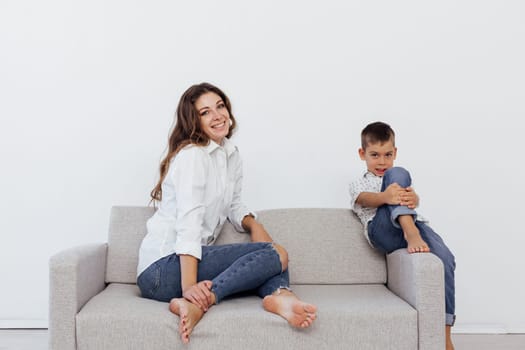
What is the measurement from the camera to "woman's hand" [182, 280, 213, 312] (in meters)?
2.11

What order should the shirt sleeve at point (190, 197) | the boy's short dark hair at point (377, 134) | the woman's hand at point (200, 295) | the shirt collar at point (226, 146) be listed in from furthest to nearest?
the boy's short dark hair at point (377, 134) → the shirt collar at point (226, 146) → the shirt sleeve at point (190, 197) → the woman's hand at point (200, 295)

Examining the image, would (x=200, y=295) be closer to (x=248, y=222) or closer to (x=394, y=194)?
(x=248, y=222)

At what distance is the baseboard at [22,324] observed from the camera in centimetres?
322

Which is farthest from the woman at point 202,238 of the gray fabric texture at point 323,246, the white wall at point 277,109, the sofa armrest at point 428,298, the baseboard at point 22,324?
the baseboard at point 22,324

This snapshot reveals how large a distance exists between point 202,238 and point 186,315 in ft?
1.66

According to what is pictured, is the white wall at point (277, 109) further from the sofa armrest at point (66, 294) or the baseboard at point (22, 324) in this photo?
the sofa armrest at point (66, 294)

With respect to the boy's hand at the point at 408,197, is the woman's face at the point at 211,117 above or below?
above

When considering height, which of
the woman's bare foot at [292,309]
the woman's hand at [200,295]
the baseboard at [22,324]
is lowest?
the baseboard at [22,324]

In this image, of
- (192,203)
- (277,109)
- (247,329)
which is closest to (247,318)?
(247,329)

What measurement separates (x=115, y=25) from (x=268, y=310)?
5.89ft

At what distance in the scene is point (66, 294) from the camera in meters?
2.13

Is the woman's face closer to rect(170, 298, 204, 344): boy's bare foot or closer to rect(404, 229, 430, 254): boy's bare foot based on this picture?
rect(170, 298, 204, 344): boy's bare foot

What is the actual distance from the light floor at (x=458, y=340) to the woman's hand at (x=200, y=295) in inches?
44.6

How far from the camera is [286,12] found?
10.5ft
